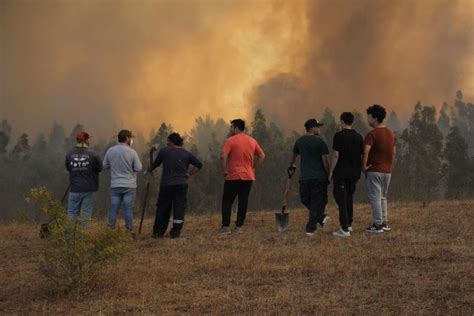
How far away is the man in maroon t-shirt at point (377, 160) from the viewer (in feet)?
34.9

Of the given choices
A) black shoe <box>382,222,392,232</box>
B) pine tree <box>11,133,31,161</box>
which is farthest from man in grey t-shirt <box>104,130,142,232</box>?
pine tree <box>11,133,31,161</box>

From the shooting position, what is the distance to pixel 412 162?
86.5 meters

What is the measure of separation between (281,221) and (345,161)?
6.32 feet

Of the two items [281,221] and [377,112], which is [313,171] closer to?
[281,221]

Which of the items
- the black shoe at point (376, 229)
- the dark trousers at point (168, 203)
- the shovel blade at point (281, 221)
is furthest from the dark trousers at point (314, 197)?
the dark trousers at point (168, 203)

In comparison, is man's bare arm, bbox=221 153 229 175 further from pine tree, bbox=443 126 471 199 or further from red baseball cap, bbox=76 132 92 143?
pine tree, bbox=443 126 471 199

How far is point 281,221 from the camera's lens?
38.1 ft

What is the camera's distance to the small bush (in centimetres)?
746

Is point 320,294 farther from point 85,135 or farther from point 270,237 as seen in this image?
point 85,135

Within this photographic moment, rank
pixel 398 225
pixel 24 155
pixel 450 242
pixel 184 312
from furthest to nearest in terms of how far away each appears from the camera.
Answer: pixel 24 155
pixel 398 225
pixel 450 242
pixel 184 312

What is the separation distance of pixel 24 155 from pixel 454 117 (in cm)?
13456

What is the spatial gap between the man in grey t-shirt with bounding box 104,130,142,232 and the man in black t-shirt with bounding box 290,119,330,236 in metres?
3.27

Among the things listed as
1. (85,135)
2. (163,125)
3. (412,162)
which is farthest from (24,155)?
(85,135)

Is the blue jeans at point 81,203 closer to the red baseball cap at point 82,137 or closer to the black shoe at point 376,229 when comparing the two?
the red baseball cap at point 82,137
